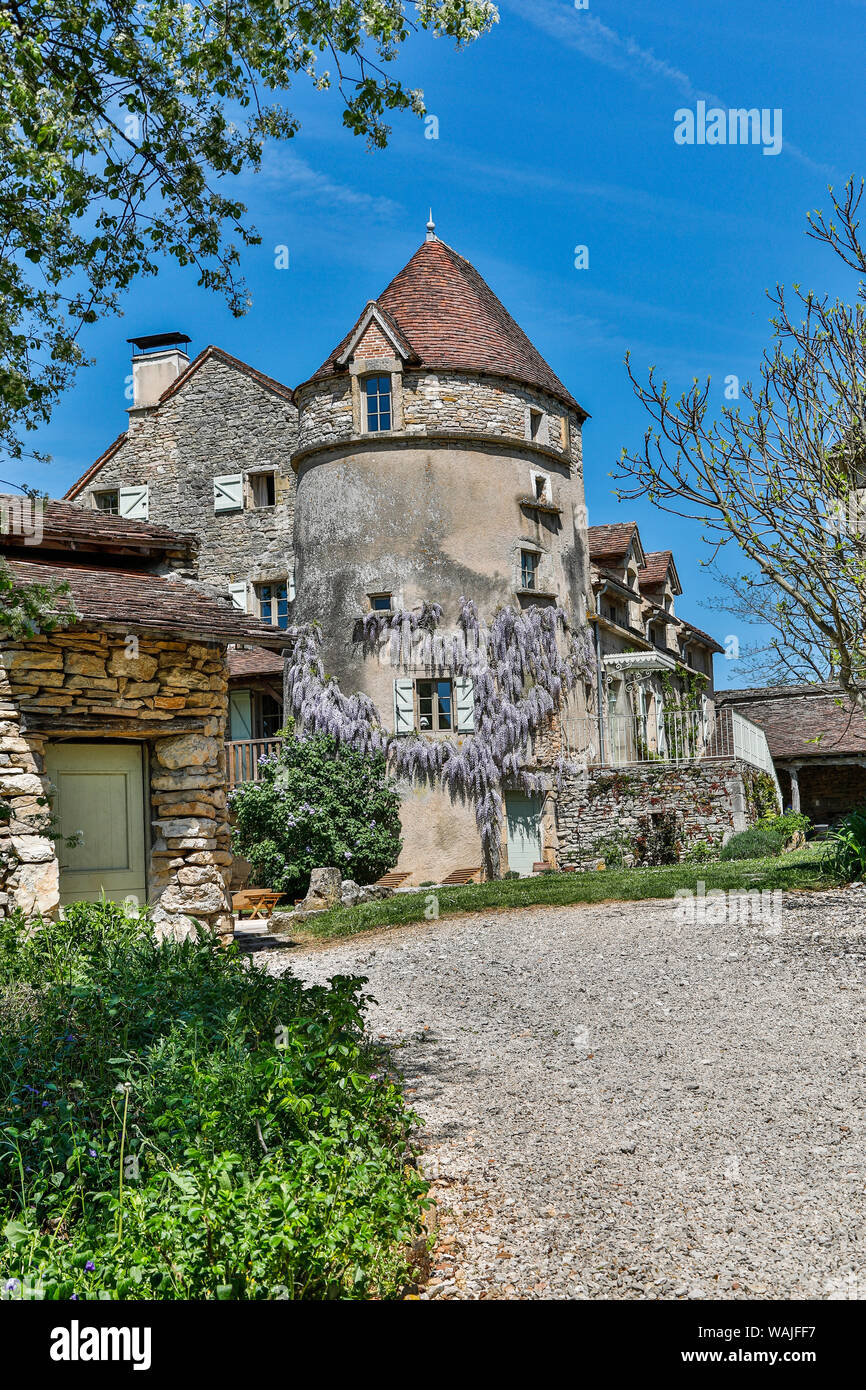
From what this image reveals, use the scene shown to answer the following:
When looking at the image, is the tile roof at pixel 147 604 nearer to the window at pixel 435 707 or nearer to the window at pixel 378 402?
the window at pixel 435 707

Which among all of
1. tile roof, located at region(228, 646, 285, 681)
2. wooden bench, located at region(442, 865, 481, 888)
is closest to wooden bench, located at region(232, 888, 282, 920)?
wooden bench, located at region(442, 865, 481, 888)

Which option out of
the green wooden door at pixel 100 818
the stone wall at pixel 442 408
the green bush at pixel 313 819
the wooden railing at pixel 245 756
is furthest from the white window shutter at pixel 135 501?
the green wooden door at pixel 100 818

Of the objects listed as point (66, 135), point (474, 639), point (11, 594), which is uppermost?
point (66, 135)

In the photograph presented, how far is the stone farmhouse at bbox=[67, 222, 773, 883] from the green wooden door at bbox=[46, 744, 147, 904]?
30.7 ft

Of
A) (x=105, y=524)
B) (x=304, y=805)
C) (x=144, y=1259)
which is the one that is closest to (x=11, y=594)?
(x=144, y=1259)

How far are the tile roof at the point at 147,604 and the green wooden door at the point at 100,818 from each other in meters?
1.39

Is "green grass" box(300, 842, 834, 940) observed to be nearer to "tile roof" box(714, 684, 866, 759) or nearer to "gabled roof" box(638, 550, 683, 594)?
"tile roof" box(714, 684, 866, 759)

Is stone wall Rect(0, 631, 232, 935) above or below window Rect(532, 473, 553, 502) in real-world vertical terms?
below

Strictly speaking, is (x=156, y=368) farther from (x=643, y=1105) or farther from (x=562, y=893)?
(x=643, y=1105)

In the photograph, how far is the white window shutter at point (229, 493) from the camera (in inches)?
911

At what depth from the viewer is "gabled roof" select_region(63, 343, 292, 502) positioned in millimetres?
23188

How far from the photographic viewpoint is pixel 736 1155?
4754 mm
